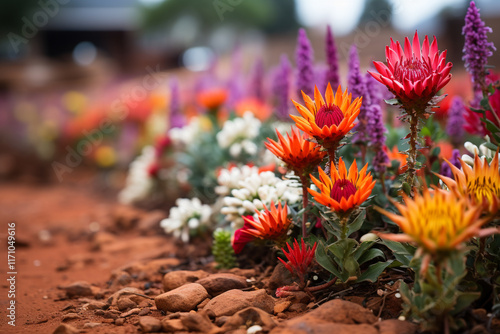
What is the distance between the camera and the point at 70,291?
2.20 m

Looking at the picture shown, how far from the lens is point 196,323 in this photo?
1533 mm

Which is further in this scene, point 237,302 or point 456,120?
point 456,120

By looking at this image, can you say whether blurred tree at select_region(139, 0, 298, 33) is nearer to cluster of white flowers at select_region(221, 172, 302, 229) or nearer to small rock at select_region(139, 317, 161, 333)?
cluster of white flowers at select_region(221, 172, 302, 229)

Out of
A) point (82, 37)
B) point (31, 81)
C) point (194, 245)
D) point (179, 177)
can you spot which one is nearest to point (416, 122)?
point (194, 245)

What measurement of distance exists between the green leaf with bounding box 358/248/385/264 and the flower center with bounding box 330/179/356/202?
0.30 meters

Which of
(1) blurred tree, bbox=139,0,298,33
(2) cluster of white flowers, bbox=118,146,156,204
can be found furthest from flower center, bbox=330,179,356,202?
(1) blurred tree, bbox=139,0,298,33

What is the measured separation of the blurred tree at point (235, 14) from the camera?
2336cm

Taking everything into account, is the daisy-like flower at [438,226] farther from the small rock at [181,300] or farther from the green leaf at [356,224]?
the small rock at [181,300]

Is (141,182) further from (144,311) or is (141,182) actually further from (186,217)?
(144,311)

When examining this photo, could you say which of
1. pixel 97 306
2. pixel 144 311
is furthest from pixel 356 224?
pixel 97 306

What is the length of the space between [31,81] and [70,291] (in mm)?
13975

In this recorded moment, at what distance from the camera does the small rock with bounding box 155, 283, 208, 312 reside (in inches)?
69.2

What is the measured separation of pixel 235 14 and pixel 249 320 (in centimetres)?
2372

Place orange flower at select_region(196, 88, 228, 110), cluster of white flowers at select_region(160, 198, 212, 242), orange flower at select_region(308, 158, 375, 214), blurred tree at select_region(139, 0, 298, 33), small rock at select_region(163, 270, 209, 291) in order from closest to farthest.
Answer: orange flower at select_region(308, 158, 375, 214) → small rock at select_region(163, 270, 209, 291) → cluster of white flowers at select_region(160, 198, 212, 242) → orange flower at select_region(196, 88, 228, 110) → blurred tree at select_region(139, 0, 298, 33)
